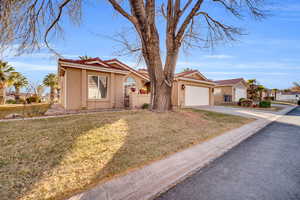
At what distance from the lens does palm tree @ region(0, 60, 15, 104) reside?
16375 mm

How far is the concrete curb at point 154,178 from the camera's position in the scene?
193 centimetres

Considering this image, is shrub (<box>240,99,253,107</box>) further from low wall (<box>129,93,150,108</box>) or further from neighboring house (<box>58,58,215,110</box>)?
low wall (<box>129,93,150,108</box>)

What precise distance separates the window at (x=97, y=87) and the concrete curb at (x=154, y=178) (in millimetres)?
7809

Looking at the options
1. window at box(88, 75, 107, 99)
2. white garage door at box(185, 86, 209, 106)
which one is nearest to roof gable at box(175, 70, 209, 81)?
white garage door at box(185, 86, 209, 106)

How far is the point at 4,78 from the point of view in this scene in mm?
16656

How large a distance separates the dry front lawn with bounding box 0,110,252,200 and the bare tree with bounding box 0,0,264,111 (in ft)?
8.89

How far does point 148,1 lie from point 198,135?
6.45 meters

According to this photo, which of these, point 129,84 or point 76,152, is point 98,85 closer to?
point 129,84

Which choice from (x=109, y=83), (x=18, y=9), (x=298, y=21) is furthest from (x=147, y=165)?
(x=298, y=21)

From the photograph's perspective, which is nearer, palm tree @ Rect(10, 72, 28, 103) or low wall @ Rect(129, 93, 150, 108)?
low wall @ Rect(129, 93, 150, 108)

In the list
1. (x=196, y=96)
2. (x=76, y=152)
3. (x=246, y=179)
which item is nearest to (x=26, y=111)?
(x=76, y=152)

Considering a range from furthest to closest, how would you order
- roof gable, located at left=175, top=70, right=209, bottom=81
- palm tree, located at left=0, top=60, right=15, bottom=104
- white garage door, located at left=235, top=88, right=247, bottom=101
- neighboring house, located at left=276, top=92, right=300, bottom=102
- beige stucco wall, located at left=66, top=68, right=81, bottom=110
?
neighboring house, located at left=276, top=92, right=300, bottom=102, white garage door, located at left=235, top=88, right=247, bottom=101, palm tree, located at left=0, top=60, right=15, bottom=104, roof gable, located at left=175, top=70, right=209, bottom=81, beige stucco wall, located at left=66, top=68, right=81, bottom=110

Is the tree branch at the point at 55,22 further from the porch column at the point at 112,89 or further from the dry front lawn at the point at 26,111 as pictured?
the porch column at the point at 112,89

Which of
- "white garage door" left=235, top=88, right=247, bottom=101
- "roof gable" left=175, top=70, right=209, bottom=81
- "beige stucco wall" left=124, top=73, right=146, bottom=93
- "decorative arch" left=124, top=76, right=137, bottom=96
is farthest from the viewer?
"white garage door" left=235, top=88, right=247, bottom=101
